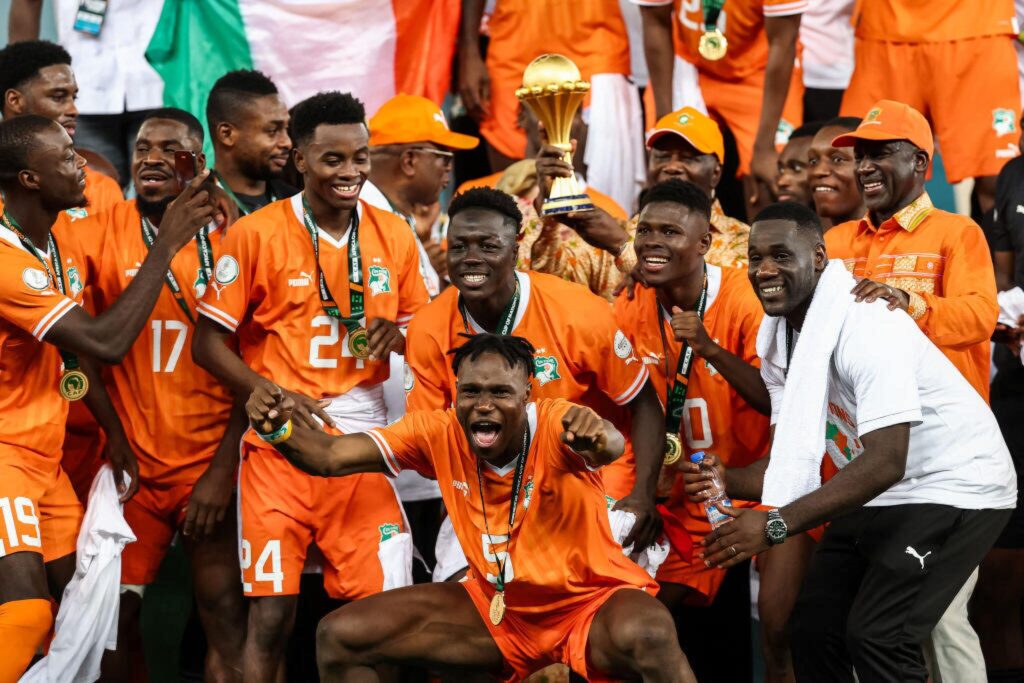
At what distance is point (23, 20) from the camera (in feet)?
26.7

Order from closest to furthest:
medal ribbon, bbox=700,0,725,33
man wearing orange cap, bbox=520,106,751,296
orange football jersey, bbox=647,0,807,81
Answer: man wearing orange cap, bbox=520,106,751,296 → medal ribbon, bbox=700,0,725,33 → orange football jersey, bbox=647,0,807,81

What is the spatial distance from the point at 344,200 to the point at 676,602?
87.1 inches

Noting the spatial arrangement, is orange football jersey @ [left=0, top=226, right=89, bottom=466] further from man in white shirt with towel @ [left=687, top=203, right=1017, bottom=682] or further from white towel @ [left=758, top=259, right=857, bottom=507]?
white towel @ [left=758, top=259, right=857, bottom=507]

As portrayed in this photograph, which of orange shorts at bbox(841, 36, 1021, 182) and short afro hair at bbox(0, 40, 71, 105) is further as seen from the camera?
orange shorts at bbox(841, 36, 1021, 182)

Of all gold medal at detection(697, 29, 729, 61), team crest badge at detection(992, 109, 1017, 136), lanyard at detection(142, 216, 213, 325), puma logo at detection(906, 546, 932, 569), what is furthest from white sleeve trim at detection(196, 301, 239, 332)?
team crest badge at detection(992, 109, 1017, 136)

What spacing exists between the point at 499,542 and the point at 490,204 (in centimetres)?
137

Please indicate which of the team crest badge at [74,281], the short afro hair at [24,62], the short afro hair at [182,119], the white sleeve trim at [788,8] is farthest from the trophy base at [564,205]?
the short afro hair at [24,62]

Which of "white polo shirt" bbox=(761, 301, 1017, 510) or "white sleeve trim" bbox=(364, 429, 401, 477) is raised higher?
"white polo shirt" bbox=(761, 301, 1017, 510)

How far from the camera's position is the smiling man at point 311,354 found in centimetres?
593

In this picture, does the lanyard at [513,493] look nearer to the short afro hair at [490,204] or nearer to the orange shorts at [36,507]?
the short afro hair at [490,204]

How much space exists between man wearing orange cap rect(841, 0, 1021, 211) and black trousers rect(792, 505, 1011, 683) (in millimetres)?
3239

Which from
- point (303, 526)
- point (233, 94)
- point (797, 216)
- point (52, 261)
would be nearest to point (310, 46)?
point (233, 94)

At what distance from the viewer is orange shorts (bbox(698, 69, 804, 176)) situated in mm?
8141

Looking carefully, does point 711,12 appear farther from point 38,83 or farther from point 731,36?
point 38,83
